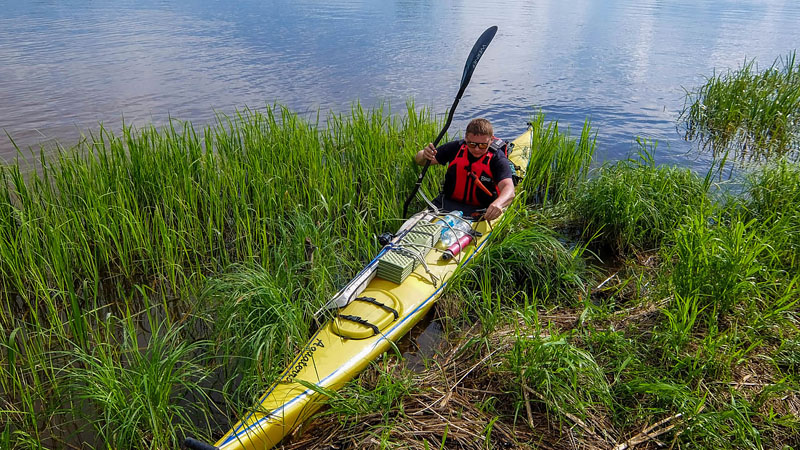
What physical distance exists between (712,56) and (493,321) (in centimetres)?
1620

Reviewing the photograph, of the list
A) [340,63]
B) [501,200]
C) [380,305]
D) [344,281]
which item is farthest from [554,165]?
[340,63]

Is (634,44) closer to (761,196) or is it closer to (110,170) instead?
(761,196)

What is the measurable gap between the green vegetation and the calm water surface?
58cm

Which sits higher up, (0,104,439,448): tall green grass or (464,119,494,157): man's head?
(464,119,494,157): man's head

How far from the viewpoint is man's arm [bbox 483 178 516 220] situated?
4180mm

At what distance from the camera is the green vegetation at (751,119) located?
785 cm

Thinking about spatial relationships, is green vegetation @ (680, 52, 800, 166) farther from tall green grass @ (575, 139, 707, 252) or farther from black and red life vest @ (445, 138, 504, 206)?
black and red life vest @ (445, 138, 504, 206)

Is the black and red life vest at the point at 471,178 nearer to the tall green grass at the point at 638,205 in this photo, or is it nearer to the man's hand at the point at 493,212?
the man's hand at the point at 493,212

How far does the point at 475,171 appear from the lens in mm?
4617

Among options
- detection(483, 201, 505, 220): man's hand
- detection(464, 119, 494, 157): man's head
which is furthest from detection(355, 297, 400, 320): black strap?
detection(464, 119, 494, 157): man's head

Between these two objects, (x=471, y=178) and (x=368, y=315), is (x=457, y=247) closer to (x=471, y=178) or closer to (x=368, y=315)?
(x=471, y=178)

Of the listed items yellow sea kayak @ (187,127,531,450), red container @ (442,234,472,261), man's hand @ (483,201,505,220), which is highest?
man's hand @ (483,201,505,220)

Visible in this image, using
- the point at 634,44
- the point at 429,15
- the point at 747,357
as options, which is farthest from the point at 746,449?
the point at 429,15

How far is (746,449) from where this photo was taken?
7.80 ft
